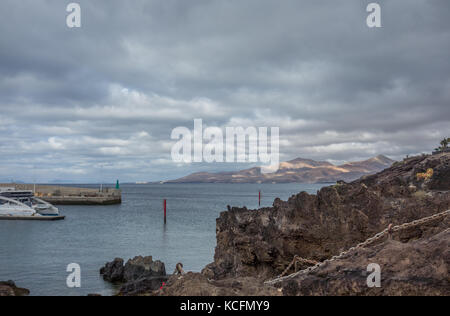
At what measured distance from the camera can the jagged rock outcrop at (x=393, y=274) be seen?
235 inches

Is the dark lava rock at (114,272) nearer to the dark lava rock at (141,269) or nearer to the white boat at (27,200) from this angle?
the dark lava rock at (141,269)

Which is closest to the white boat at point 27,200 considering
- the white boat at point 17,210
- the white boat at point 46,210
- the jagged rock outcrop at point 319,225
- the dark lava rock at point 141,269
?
the white boat at point 46,210

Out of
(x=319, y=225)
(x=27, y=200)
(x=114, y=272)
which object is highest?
(x=319, y=225)

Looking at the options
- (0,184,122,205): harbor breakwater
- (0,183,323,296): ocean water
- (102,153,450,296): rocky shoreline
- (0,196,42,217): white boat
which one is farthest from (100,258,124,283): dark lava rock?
(0,184,122,205): harbor breakwater

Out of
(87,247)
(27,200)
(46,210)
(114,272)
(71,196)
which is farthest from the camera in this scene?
(71,196)

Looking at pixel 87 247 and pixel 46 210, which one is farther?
pixel 46 210

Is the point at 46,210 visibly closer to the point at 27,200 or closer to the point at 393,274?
the point at 27,200

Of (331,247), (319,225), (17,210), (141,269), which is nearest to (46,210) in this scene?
(17,210)

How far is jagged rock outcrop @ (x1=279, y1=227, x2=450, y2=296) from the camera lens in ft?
19.6

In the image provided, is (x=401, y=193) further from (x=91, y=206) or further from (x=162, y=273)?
(x=91, y=206)

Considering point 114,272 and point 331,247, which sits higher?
point 331,247

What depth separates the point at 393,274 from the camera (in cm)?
657

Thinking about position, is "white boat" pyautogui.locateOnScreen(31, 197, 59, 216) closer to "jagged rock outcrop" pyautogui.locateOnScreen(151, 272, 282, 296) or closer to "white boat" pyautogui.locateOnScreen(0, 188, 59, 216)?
"white boat" pyautogui.locateOnScreen(0, 188, 59, 216)
